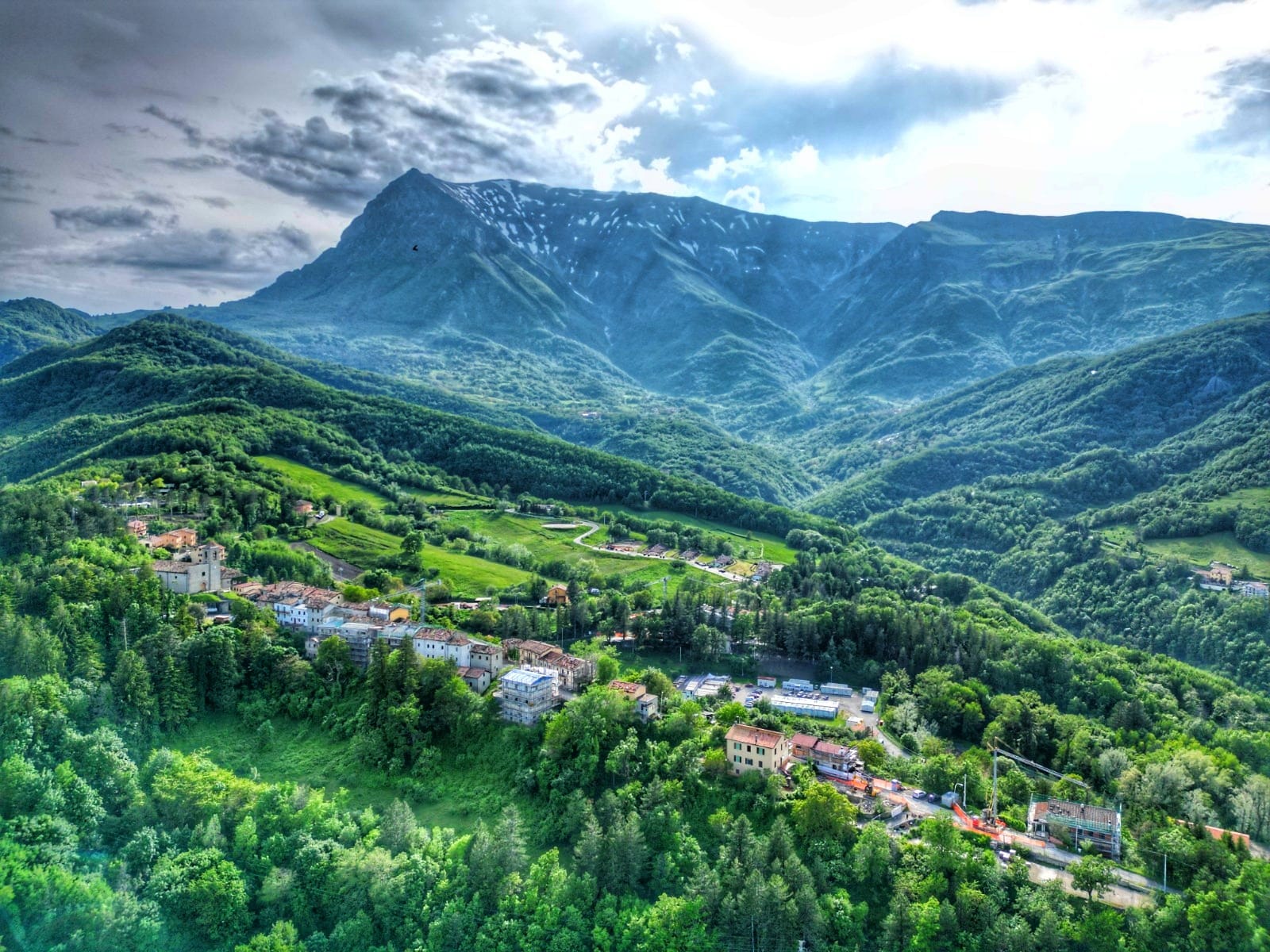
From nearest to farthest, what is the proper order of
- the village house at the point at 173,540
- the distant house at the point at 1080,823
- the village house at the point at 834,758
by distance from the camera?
1. the distant house at the point at 1080,823
2. the village house at the point at 834,758
3. the village house at the point at 173,540

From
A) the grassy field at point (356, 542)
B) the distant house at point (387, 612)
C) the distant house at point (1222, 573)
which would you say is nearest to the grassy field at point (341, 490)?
the grassy field at point (356, 542)

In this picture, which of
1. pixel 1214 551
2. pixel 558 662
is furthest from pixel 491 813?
pixel 1214 551

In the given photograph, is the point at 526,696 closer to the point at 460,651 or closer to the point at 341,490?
the point at 460,651

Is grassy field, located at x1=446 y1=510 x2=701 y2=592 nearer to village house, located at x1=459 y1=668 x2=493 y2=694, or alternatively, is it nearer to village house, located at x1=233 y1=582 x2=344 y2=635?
village house, located at x1=459 y1=668 x2=493 y2=694

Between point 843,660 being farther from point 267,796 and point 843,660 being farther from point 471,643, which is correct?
point 267,796

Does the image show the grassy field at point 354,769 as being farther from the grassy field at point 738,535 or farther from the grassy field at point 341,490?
the grassy field at point 738,535

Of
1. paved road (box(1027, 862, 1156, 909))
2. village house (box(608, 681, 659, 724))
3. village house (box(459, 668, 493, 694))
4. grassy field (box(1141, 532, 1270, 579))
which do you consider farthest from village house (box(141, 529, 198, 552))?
grassy field (box(1141, 532, 1270, 579))

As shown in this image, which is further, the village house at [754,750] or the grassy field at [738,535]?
the grassy field at [738,535]
